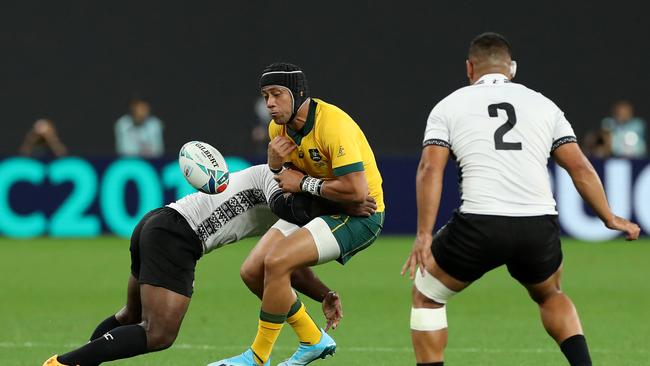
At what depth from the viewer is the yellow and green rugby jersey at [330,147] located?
23.8ft

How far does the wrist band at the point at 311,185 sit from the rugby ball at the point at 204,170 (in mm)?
466

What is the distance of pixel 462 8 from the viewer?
24.0m

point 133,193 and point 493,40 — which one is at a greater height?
point 493,40

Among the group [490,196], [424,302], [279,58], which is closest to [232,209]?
[424,302]

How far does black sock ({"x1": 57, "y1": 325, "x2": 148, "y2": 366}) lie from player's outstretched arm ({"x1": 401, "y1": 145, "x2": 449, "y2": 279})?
1589mm

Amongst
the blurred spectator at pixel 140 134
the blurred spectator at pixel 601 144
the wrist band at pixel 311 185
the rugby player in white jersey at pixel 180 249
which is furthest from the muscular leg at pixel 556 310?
the blurred spectator at pixel 140 134

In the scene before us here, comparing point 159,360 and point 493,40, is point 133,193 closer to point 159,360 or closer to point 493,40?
point 159,360

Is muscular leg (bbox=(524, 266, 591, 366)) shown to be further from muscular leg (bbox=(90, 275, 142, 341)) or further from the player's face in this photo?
muscular leg (bbox=(90, 275, 142, 341))

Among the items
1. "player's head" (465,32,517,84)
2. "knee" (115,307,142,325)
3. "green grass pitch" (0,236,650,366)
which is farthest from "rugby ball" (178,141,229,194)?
"player's head" (465,32,517,84)

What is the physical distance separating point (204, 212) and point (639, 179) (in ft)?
36.5

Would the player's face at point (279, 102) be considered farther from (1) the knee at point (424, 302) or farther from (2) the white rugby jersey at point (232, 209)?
(1) the knee at point (424, 302)

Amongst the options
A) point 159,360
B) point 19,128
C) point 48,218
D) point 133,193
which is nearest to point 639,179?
point 133,193

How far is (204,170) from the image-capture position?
23.6 ft

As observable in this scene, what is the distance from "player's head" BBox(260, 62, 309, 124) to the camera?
7348 mm
